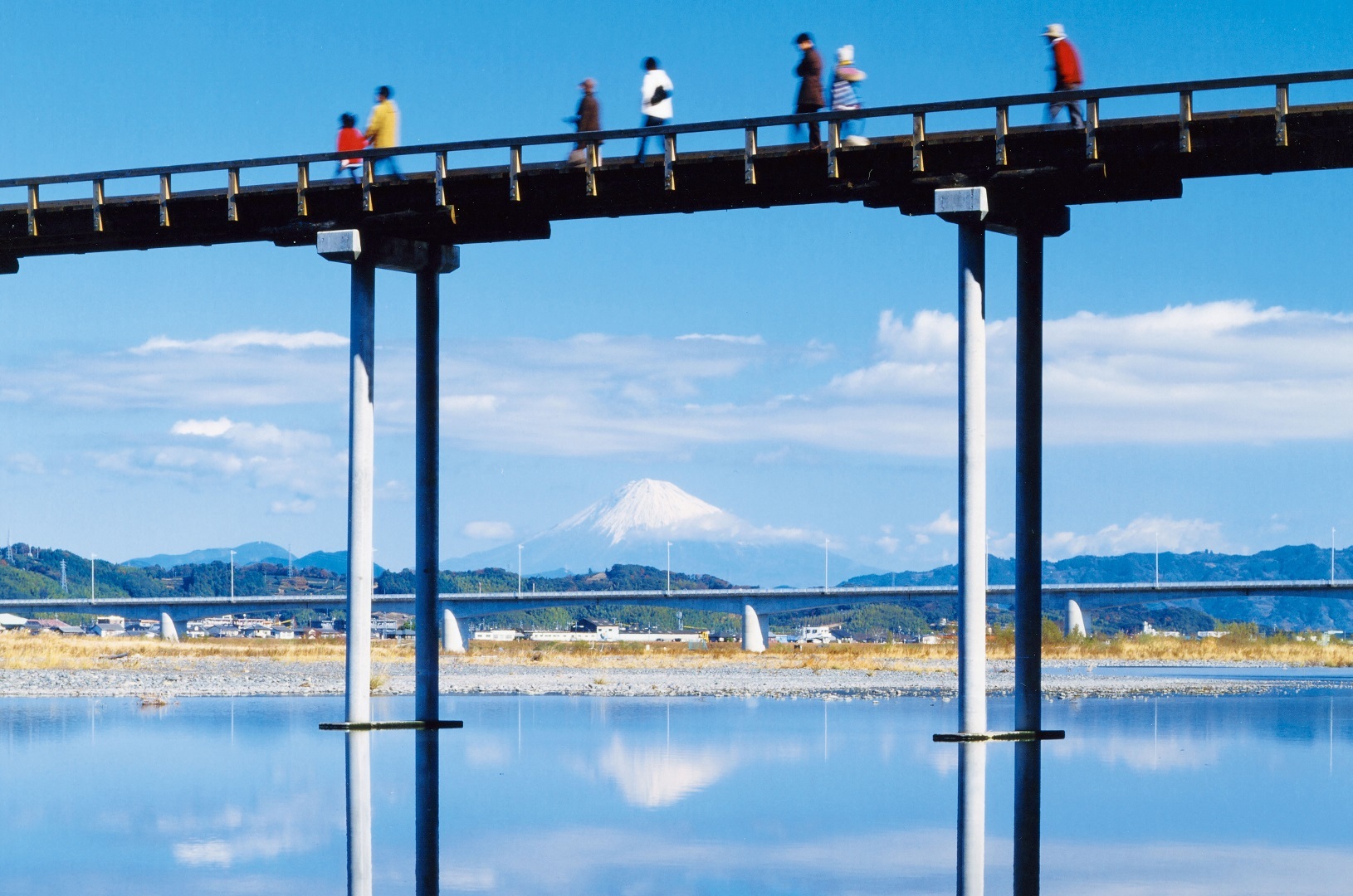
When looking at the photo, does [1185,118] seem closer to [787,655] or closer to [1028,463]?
[1028,463]

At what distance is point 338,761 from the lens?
2922 cm

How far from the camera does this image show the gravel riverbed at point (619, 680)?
2341 inches

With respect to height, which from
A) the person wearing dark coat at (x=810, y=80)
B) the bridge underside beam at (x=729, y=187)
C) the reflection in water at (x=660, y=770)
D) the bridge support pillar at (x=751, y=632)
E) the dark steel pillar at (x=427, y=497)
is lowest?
the bridge support pillar at (x=751, y=632)

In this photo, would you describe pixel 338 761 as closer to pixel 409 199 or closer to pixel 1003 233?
pixel 409 199

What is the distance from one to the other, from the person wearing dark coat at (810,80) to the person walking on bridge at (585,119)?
3.89 meters

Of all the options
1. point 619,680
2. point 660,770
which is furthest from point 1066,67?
point 619,680

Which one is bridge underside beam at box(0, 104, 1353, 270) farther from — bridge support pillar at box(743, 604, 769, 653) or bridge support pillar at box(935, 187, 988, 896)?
bridge support pillar at box(743, 604, 769, 653)

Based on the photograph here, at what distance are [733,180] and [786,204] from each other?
1014mm

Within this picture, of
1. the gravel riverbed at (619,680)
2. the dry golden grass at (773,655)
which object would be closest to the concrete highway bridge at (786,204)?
the gravel riverbed at (619,680)

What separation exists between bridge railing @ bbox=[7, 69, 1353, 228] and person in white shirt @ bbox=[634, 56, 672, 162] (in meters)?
0.35

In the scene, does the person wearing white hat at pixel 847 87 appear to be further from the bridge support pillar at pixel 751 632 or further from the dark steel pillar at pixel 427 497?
the bridge support pillar at pixel 751 632

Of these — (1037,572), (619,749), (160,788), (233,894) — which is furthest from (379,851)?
(1037,572)

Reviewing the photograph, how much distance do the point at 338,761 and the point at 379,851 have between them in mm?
10432

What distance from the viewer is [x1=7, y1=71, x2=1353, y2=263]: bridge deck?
3031 centimetres
